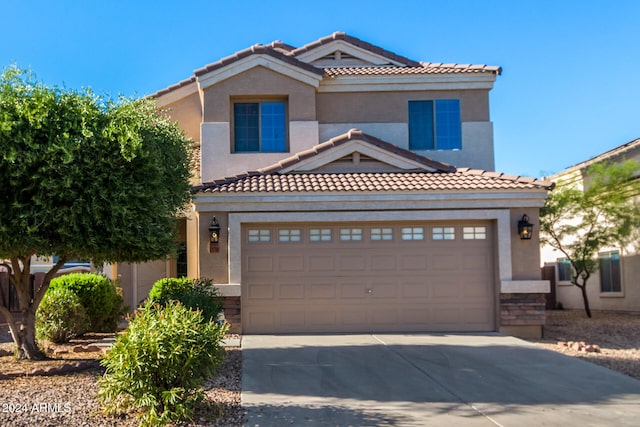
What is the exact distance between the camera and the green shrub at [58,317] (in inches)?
510

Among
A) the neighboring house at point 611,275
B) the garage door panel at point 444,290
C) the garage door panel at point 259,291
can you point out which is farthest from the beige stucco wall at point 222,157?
the neighboring house at point 611,275

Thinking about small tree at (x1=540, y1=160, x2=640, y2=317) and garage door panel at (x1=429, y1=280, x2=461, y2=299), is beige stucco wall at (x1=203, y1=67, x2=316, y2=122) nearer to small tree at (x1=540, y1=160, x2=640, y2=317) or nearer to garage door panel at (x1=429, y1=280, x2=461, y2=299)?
garage door panel at (x1=429, y1=280, x2=461, y2=299)

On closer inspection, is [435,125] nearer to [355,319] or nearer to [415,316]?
[415,316]

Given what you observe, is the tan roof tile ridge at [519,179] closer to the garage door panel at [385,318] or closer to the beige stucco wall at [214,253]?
the garage door panel at [385,318]

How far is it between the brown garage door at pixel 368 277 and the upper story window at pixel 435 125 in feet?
12.2

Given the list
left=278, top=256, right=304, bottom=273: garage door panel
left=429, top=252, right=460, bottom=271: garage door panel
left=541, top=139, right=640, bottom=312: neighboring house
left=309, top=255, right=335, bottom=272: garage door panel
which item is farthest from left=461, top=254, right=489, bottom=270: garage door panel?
left=541, top=139, right=640, bottom=312: neighboring house

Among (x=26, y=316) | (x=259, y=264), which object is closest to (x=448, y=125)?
(x=259, y=264)

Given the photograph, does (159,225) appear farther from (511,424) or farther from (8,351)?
(511,424)

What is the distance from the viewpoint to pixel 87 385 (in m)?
9.04

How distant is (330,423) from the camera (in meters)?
7.49

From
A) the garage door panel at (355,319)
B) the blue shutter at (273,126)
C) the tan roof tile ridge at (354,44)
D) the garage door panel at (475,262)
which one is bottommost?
the garage door panel at (355,319)

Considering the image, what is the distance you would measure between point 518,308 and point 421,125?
19.2 feet

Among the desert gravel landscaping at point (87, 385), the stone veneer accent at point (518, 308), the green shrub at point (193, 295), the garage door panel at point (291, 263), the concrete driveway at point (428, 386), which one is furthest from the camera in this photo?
the garage door panel at point (291, 263)

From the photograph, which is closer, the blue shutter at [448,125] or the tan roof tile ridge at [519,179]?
the tan roof tile ridge at [519,179]
